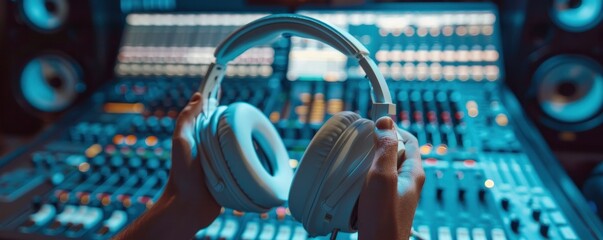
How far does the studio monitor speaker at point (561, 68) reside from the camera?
1063mm

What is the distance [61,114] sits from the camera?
125 cm

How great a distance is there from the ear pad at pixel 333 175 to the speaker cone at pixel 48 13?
1.03 meters

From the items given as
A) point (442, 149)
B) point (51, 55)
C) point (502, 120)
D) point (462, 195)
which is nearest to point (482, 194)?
point (462, 195)

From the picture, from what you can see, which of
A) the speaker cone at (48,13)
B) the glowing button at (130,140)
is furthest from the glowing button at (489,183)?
the speaker cone at (48,13)

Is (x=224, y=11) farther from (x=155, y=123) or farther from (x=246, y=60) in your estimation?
(x=155, y=123)

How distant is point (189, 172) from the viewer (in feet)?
2.14

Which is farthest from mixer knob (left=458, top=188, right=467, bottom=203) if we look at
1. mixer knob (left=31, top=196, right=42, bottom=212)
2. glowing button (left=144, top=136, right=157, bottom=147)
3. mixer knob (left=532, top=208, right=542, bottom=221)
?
mixer knob (left=31, top=196, right=42, bottom=212)

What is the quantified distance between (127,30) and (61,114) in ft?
0.99

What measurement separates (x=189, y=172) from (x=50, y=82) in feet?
2.91

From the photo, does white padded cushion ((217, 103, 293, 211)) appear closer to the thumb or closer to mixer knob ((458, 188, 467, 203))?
the thumb

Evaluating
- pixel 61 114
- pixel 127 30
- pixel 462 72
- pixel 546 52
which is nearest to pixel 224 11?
pixel 127 30

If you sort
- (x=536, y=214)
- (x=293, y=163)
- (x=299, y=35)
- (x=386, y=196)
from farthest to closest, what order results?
1. (x=293, y=163)
2. (x=536, y=214)
3. (x=299, y=35)
4. (x=386, y=196)

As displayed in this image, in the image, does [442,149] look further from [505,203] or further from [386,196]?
[386,196]

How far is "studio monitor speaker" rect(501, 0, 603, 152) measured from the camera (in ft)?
3.49
